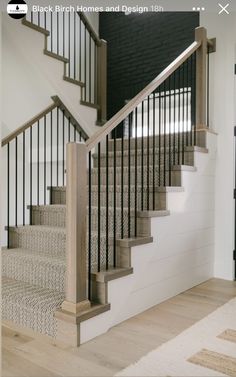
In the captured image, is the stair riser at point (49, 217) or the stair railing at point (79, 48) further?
the stair railing at point (79, 48)

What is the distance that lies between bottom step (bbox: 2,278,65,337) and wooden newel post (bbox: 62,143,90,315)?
0.15 metres

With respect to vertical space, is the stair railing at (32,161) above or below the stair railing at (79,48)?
below

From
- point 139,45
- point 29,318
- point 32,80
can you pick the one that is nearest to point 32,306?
point 29,318

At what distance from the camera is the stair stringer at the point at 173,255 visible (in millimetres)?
2352

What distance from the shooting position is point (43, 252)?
300cm

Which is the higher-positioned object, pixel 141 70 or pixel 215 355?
pixel 141 70

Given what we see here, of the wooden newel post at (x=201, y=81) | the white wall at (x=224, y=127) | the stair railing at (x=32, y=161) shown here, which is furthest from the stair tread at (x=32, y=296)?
the wooden newel post at (x=201, y=81)

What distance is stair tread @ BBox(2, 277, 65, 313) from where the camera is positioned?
222cm

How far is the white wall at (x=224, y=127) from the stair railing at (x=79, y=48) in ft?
4.80

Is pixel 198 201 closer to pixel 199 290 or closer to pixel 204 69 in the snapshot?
pixel 199 290

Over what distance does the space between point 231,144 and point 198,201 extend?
2.19 feet

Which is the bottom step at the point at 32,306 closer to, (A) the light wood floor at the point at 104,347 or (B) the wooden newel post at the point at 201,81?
(A) the light wood floor at the point at 104,347

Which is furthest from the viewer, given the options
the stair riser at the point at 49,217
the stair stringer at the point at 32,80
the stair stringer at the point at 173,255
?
the stair stringer at the point at 32,80

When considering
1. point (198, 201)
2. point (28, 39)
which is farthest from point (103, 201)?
point (28, 39)
